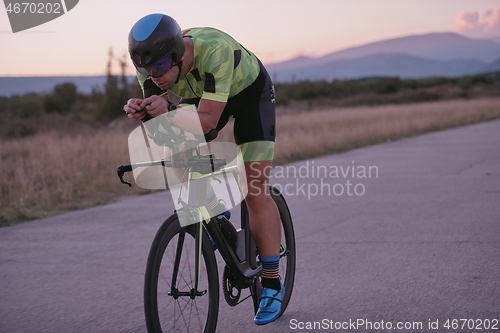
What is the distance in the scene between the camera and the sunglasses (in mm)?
2564

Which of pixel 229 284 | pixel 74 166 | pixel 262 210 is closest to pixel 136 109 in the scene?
pixel 262 210

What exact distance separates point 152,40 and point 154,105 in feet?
1.21

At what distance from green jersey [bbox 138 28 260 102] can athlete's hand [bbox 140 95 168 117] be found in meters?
0.40

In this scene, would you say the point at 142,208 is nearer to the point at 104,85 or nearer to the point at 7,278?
the point at 7,278

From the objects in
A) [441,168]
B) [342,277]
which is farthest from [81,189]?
[441,168]

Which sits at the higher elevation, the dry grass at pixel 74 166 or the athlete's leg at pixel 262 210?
the athlete's leg at pixel 262 210

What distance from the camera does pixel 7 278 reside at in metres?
4.43

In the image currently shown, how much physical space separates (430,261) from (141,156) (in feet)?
31.0

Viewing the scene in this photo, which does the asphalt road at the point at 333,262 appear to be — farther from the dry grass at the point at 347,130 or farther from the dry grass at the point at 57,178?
the dry grass at the point at 347,130

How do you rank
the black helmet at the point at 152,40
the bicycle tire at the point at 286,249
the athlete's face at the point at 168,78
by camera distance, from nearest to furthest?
the black helmet at the point at 152,40 → the athlete's face at the point at 168,78 → the bicycle tire at the point at 286,249

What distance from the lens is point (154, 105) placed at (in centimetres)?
225

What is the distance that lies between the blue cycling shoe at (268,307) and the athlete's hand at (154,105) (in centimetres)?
151

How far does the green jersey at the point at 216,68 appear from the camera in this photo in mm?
2674

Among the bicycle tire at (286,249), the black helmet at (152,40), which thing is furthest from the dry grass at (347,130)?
the black helmet at (152,40)
